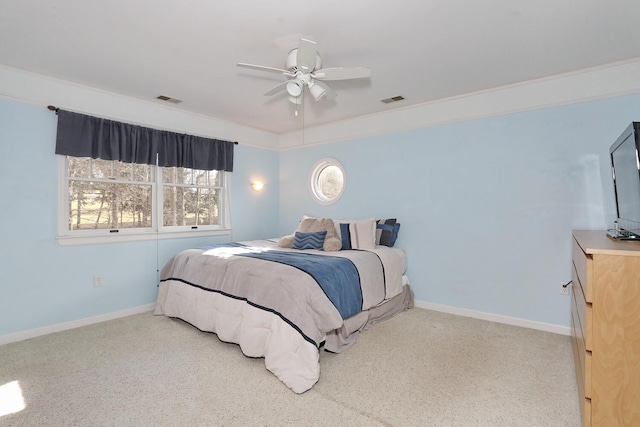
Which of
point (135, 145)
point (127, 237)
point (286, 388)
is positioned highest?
point (135, 145)

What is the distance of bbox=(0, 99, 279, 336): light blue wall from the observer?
9.59ft

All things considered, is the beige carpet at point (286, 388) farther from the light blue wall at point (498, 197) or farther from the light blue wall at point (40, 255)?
the light blue wall at point (498, 197)

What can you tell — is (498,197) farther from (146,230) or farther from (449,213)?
(146,230)

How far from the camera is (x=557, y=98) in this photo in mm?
3100

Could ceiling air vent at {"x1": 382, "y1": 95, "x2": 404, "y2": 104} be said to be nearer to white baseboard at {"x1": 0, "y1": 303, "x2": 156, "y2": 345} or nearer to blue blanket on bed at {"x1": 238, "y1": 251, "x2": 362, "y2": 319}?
blue blanket on bed at {"x1": 238, "y1": 251, "x2": 362, "y2": 319}

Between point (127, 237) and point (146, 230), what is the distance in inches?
9.5

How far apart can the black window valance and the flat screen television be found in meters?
4.10

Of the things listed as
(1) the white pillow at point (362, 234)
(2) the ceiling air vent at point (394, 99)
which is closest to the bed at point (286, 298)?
(1) the white pillow at point (362, 234)

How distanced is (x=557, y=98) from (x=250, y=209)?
156 inches

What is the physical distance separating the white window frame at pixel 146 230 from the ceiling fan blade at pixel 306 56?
2499mm

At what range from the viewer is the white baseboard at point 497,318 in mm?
3082

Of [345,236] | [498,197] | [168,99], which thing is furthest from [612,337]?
[168,99]

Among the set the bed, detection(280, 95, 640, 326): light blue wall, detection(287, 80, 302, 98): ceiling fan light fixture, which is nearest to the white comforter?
the bed

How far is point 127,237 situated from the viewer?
3666mm
